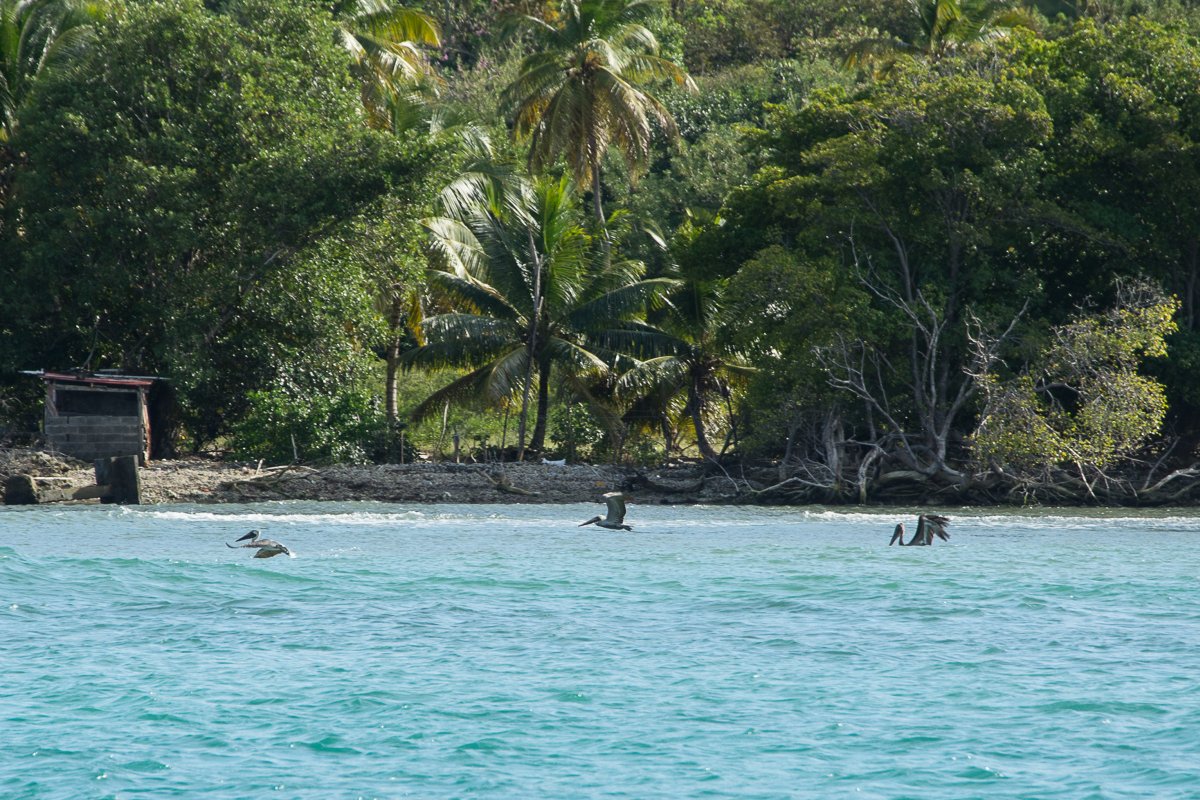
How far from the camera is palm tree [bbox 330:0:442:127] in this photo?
128 feet

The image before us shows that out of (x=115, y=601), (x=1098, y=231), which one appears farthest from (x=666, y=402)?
(x=115, y=601)

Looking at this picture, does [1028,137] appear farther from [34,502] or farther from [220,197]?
[34,502]

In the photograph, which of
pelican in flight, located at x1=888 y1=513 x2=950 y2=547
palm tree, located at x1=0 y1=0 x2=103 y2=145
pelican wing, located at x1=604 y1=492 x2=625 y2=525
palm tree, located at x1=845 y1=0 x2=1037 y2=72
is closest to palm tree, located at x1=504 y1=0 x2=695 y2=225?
palm tree, located at x1=845 y1=0 x2=1037 y2=72

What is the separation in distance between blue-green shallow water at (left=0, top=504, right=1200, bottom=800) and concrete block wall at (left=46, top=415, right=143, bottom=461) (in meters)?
9.28

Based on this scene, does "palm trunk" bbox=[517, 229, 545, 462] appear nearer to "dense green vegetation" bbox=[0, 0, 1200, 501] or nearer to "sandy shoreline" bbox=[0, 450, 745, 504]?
"dense green vegetation" bbox=[0, 0, 1200, 501]

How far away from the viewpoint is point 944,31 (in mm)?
40219

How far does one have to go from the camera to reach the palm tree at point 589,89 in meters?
38.4

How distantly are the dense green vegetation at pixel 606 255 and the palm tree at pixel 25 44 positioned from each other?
8 cm

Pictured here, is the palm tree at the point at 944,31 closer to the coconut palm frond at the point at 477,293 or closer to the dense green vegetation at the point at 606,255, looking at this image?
the dense green vegetation at the point at 606,255

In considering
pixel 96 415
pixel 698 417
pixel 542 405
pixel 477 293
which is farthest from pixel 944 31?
pixel 96 415

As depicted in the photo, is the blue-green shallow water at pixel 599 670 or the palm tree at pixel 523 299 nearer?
the blue-green shallow water at pixel 599 670

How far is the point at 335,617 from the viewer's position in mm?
15930

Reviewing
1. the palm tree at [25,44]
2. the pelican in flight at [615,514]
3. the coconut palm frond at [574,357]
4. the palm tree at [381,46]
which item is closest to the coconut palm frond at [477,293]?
the coconut palm frond at [574,357]

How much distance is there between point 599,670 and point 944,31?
102 feet
